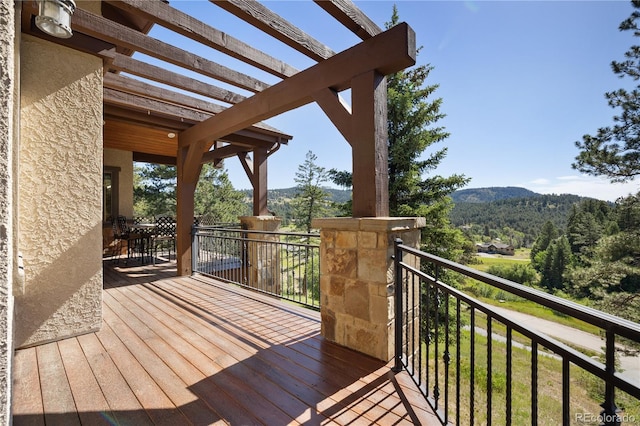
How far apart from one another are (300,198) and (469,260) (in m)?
13.3

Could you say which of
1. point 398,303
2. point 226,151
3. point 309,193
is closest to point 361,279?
point 398,303

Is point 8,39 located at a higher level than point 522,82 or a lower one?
lower

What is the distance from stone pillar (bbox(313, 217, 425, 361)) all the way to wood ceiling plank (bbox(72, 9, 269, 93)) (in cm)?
209

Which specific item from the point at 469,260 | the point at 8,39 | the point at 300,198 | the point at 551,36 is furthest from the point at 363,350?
the point at 300,198

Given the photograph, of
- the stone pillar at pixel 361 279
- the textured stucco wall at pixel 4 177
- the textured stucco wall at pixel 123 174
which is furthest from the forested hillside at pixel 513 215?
the textured stucco wall at pixel 4 177

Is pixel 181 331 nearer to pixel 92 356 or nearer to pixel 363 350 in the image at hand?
pixel 92 356

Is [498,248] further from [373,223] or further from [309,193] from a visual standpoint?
[373,223]

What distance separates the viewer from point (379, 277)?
7.41ft

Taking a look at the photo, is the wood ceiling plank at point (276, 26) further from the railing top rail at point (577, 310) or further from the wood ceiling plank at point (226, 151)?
the wood ceiling plank at point (226, 151)

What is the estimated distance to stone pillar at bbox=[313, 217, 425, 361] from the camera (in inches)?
88.2

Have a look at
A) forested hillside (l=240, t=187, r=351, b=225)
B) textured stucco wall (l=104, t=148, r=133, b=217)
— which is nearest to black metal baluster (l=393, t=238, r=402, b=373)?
forested hillside (l=240, t=187, r=351, b=225)

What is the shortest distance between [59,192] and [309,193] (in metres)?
18.9

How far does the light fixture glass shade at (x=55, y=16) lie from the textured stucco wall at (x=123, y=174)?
7030 millimetres

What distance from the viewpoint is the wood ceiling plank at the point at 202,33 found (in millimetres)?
2314
